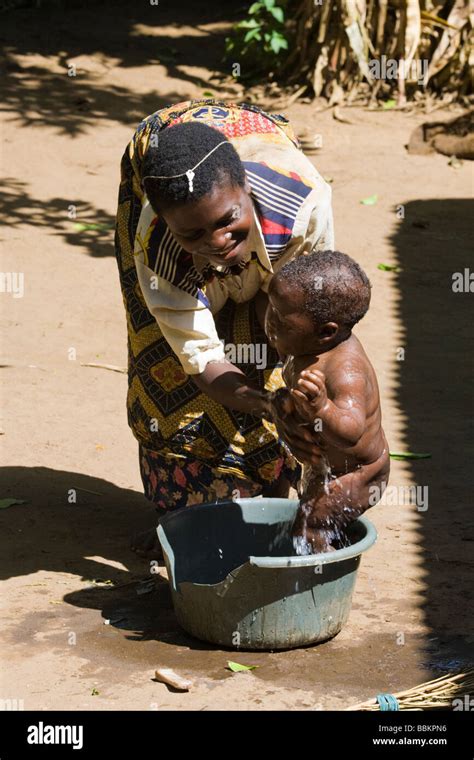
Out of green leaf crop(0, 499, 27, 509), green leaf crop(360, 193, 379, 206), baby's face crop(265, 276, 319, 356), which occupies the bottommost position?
green leaf crop(360, 193, 379, 206)

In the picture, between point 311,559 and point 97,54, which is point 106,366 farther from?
point 97,54

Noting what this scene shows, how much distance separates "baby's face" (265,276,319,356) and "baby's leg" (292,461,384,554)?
0.39 metres

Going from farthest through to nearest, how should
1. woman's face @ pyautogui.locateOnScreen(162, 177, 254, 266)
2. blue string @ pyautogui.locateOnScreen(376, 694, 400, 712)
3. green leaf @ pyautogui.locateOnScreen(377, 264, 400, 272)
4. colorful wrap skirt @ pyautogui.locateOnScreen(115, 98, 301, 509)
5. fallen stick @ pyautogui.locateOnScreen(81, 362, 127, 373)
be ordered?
green leaf @ pyautogui.locateOnScreen(377, 264, 400, 272) → fallen stick @ pyautogui.locateOnScreen(81, 362, 127, 373) → colorful wrap skirt @ pyautogui.locateOnScreen(115, 98, 301, 509) → woman's face @ pyautogui.locateOnScreen(162, 177, 254, 266) → blue string @ pyautogui.locateOnScreen(376, 694, 400, 712)

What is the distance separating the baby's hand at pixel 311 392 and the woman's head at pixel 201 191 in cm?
40

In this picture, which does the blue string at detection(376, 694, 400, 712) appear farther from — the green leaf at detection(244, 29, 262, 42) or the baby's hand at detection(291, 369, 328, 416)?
the green leaf at detection(244, 29, 262, 42)

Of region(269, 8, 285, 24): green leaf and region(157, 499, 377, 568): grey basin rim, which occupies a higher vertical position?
region(269, 8, 285, 24): green leaf

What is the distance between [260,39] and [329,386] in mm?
8077

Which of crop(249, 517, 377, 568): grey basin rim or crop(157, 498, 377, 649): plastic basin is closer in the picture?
crop(249, 517, 377, 568): grey basin rim

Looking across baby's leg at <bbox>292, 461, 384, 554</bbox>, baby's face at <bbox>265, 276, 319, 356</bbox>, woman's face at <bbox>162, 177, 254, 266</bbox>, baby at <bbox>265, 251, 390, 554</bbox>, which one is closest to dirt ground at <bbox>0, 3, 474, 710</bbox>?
baby's leg at <bbox>292, 461, 384, 554</bbox>

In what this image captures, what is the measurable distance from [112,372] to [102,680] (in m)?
3.01

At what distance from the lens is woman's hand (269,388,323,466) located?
3293 millimetres

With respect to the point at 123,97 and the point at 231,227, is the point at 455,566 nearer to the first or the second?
the point at 231,227

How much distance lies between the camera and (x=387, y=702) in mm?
3006

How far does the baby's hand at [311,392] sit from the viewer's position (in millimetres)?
3137
